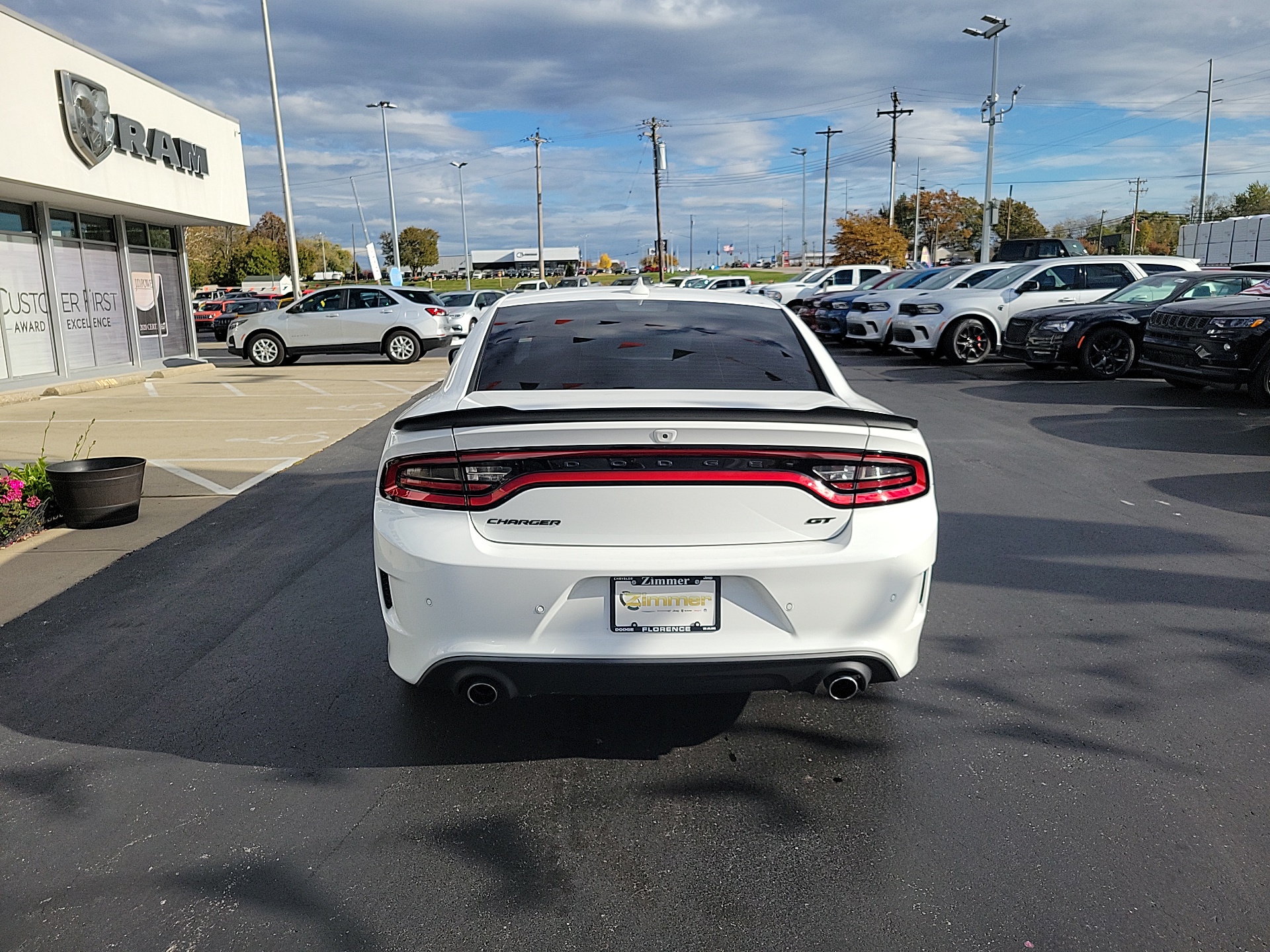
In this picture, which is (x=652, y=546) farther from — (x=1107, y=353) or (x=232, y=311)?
(x=232, y=311)

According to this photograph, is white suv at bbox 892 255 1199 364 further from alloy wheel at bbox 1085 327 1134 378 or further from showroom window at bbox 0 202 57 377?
showroom window at bbox 0 202 57 377

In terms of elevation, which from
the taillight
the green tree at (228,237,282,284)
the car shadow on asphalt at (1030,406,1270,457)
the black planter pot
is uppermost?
the green tree at (228,237,282,284)

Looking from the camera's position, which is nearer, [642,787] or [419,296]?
[642,787]

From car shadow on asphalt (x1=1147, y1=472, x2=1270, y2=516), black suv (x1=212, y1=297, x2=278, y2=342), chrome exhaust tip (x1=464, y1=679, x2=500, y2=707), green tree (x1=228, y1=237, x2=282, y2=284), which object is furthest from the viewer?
green tree (x1=228, y1=237, x2=282, y2=284)

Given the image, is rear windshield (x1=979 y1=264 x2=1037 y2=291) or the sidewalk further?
rear windshield (x1=979 y1=264 x2=1037 y2=291)

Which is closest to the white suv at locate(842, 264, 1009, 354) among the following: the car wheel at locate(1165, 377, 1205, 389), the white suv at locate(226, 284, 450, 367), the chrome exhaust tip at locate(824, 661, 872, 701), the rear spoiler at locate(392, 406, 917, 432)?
the car wheel at locate(1165, 377, 1205, 389)

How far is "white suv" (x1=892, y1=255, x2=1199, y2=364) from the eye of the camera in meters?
17.9

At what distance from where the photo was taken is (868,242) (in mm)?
69812

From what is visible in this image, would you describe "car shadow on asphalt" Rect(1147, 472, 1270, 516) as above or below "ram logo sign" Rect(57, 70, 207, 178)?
below

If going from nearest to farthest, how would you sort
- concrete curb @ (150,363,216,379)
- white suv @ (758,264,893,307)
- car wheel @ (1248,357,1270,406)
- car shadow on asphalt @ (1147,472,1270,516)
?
car shadow on asphalt @ (1147,472,1270,516) → car wheel @ (1248,357,1270,406) → concrete curb @ (150,363,216,379) → white suv @ (758,264,893,307)

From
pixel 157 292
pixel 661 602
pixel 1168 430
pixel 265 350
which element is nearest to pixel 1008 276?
pixel 1168 430

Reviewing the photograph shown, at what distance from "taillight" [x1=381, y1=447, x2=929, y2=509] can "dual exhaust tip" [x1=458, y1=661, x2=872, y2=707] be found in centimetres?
54

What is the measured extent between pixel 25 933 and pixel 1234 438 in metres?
10.8

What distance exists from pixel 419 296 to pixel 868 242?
5253cm
